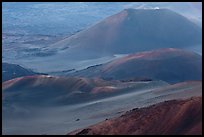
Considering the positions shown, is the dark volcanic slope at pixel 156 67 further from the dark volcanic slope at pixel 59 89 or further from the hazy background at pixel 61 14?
the hazy background at pixel 61 14

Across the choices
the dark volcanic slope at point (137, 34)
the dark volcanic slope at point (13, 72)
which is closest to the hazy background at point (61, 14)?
the dark volcanic slope at point (137, 34)

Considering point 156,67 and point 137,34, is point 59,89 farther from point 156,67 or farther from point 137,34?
point 137,34

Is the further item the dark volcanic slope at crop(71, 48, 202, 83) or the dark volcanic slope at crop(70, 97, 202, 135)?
the dark volcanic slope at crop(71, 48, 202, 83)

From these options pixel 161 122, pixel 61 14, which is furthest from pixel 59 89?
pixel 61 14

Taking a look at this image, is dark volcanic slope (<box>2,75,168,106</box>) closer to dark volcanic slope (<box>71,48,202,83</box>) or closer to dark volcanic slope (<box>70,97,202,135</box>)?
dark volcanic slope (<box>71,48,202,83</box>)

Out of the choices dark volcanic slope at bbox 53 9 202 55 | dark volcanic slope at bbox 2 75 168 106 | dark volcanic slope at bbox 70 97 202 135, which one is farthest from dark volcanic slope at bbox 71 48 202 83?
dark volcanic slope at bbox 70 97 202 135

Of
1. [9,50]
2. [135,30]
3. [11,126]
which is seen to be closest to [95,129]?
[11,126]
